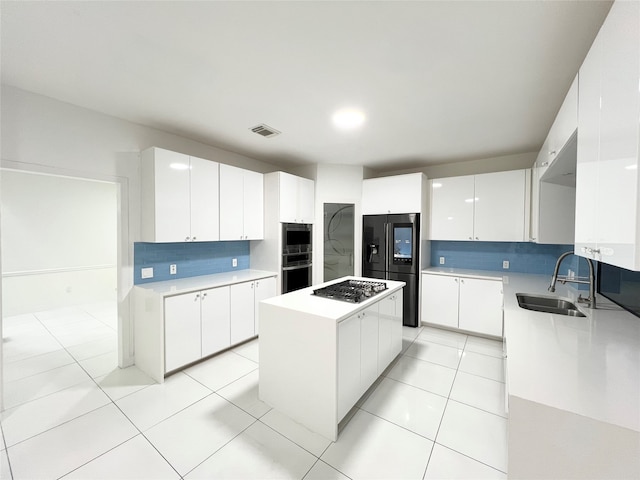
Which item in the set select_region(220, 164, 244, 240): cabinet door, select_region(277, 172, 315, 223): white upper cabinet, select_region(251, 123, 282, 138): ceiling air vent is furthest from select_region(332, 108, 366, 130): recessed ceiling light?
select_region(220, 164, 244, 240): cabinet door

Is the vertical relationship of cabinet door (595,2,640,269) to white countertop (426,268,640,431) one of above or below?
above

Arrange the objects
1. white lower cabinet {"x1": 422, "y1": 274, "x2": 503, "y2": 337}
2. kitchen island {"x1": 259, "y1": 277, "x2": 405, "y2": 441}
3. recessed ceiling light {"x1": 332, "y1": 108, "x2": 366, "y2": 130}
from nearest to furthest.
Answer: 1. kitchen island {"x1": 259, "y1": 277, "x2": 405, "y2": 441}
2. recessed ceiling light {"x1": 332, "y1": 108, "x2": 366, "y2": 130}
3. white lower cabinet {"x1": 422, "y1": 274, "x2": 503, "y2": 337}

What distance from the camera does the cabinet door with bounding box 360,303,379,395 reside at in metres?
2.09

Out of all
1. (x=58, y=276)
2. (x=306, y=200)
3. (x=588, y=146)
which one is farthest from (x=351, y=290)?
(x=58, y=276)

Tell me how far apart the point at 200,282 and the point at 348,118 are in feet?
7.75

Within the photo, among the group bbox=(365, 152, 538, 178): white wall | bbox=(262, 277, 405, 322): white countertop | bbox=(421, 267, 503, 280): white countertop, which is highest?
bbox=(365, 152, 538, 178): white wall

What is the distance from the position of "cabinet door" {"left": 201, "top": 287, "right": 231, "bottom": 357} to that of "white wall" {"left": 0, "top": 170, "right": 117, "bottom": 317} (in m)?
2.83

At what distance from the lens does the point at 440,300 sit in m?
3.69

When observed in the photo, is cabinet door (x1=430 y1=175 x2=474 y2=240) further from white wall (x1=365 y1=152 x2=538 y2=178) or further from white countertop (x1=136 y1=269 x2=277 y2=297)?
white countertop (x1=136 y1=269 x2=277 y2=297)

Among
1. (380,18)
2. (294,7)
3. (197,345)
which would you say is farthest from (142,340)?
(380,18)

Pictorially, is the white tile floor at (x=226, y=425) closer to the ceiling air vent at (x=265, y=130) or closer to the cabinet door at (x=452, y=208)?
the cabinet door at (x=452, y=208)

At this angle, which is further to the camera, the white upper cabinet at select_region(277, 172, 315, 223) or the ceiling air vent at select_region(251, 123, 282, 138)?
the white upper cabinet at select_region(277, 172, 315, 223)

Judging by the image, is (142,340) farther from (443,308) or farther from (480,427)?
(443,308)

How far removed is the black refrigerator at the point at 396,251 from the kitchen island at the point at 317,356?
66.5 inches
